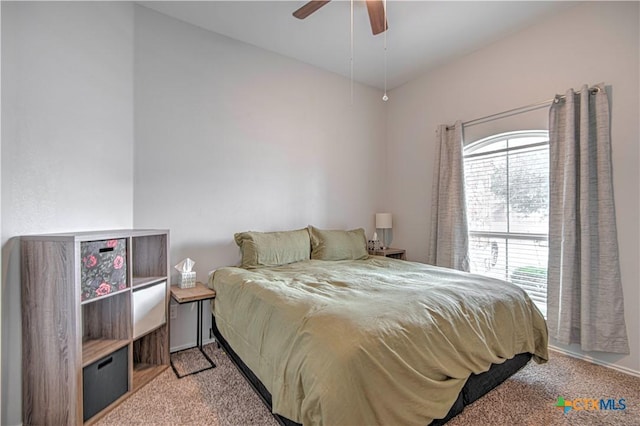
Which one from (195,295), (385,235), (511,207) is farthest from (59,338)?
(511,207)

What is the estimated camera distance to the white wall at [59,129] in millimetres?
1619

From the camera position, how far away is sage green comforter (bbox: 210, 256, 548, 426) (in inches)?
46.7

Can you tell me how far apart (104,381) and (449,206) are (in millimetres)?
3473

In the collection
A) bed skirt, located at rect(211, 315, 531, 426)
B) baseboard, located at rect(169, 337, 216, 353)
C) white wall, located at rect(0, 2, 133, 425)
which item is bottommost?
baseboard, located at rect(169, 337, 216, 353)

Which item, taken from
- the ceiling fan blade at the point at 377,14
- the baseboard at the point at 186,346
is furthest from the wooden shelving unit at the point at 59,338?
the ceiling fan blade at the point at 377,14

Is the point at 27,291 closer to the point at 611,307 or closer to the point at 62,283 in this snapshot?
the point at 62,283

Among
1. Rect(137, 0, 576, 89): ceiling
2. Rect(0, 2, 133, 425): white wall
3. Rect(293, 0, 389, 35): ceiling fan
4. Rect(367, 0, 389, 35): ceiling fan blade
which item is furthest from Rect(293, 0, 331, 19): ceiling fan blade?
Rect(0, 2, 133, 425): white wall

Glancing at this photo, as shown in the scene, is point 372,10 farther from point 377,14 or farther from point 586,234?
point 586,234

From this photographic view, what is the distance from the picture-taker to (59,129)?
74.0 inches

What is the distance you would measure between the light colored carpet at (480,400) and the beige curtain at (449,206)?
1.30 m

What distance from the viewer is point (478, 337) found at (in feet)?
5.45

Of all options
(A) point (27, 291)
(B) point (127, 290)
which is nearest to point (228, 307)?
(B) point (127, 290)

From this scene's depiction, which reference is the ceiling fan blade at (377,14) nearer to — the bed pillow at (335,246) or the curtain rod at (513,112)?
the curtain rod at (513,112)

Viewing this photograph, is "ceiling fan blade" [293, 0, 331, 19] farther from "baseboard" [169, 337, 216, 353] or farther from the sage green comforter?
"baseboard" [169, 337, 216, 353]
